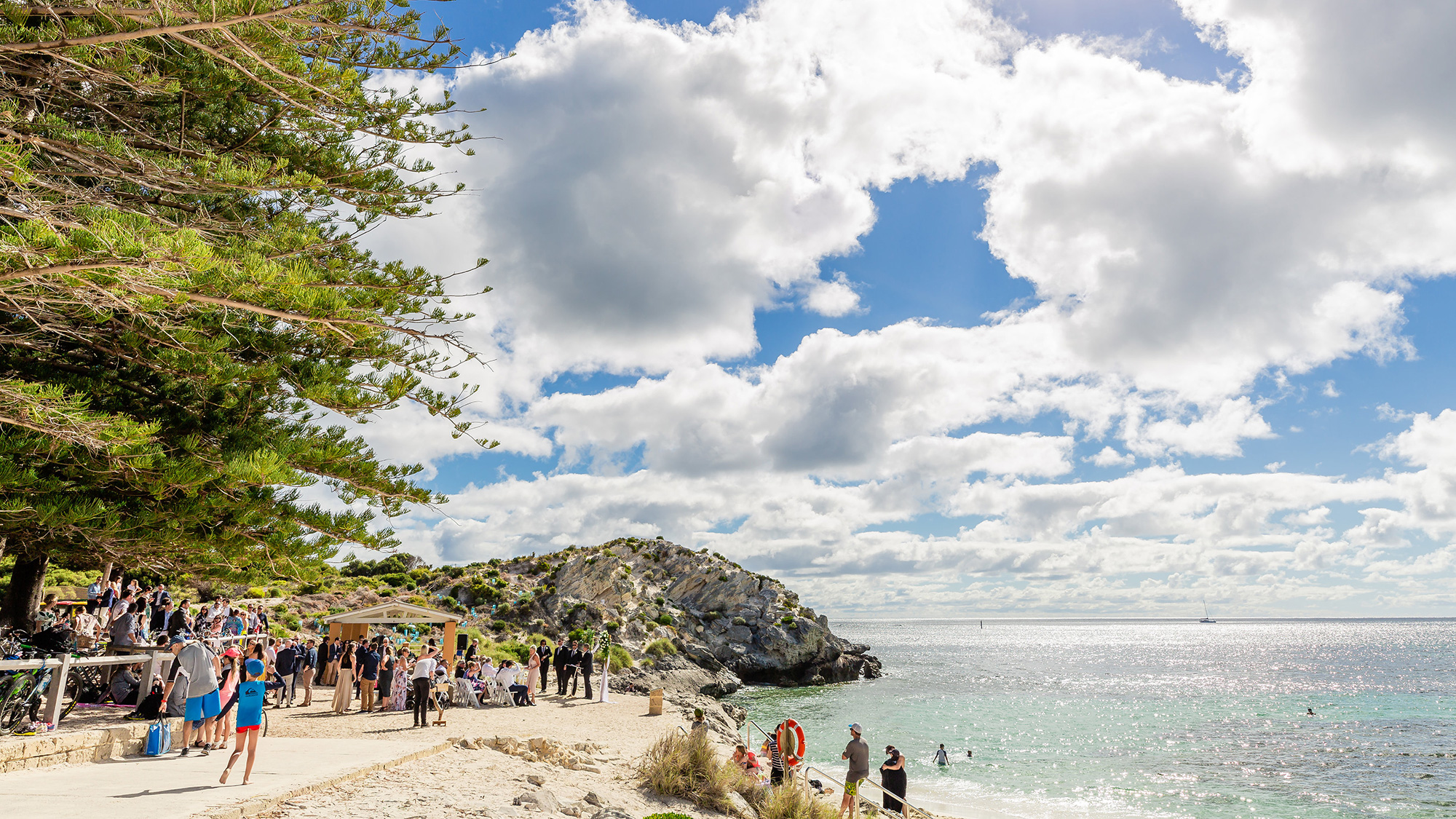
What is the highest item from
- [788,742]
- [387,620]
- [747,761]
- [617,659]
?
[387,620]

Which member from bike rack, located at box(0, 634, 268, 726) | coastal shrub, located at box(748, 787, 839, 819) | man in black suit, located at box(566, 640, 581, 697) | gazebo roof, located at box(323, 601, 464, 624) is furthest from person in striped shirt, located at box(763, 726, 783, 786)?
gazebo roof, located at box(323, 601, 464, 624)

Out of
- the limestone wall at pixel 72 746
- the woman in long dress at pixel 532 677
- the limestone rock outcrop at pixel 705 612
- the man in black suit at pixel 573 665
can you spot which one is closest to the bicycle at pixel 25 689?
the limestone wall at pixel 72 746

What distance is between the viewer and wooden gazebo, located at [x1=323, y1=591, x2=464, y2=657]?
22.4m

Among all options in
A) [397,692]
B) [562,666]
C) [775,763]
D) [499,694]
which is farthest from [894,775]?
[562,666]

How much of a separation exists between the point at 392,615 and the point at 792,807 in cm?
1682

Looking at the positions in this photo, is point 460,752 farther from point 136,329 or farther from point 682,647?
point 682,647

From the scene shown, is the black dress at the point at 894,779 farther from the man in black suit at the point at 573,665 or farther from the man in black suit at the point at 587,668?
the man in black suit at the point at 573,665

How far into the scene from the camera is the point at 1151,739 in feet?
109

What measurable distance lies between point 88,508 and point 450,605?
4372cm

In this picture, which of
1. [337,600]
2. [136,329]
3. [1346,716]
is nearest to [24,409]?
[136,329]

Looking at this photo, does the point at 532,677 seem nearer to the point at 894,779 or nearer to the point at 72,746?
the point at 894,779

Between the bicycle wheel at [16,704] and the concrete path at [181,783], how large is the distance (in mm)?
1082

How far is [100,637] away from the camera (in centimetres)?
1355

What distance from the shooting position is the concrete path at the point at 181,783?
649 centimetres
